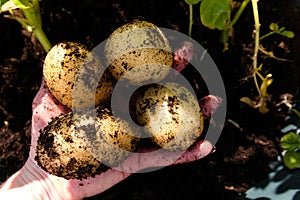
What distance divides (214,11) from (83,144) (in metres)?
0.47

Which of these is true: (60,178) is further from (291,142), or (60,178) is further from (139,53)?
Result: (291,142)

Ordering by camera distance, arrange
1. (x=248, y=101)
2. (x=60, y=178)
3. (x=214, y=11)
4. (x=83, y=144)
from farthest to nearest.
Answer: (x=248, y=101) < (x=60, y=178) < (x=214, y=11) < (x=83, y=144)

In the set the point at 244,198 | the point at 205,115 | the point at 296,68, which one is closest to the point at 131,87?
the point at 205,115

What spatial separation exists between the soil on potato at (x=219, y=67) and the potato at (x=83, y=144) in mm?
346

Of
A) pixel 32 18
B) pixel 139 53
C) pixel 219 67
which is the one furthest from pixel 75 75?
pixel 219 67

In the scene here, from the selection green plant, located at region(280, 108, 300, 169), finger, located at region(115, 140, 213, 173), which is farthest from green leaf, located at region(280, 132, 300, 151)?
finger, located at region(115, 140, 213, 173)

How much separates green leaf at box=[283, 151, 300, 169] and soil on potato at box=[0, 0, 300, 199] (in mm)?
107

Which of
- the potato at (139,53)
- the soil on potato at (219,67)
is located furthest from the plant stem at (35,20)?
the potato at (139,53)

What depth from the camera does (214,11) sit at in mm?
1266

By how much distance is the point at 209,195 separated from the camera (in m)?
1.50

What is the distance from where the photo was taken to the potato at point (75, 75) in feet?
4.06

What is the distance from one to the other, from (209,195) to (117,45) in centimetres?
56

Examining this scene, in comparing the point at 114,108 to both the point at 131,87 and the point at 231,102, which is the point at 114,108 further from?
the point at 231,102

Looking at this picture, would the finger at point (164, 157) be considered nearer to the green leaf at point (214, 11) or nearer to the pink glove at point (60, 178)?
the pink glove at point (60, 178)
